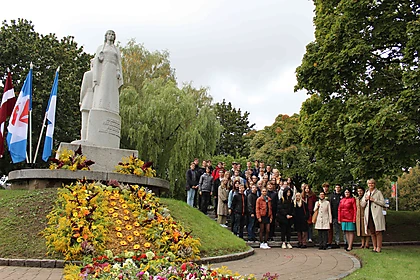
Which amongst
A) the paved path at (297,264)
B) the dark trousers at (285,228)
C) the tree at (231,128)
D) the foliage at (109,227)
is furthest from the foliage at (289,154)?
the tree at (231,128)

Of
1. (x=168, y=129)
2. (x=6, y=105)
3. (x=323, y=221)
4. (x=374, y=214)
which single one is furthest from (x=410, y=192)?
(x=6, y=105)

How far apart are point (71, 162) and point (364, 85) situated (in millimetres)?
10323

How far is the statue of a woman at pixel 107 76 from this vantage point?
42.1 ft

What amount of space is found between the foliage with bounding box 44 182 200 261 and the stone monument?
78.6 inches

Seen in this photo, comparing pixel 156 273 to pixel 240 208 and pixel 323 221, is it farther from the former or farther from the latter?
pixel 323 221

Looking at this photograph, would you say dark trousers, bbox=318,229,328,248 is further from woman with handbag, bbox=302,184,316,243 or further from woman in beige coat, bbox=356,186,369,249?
woman with handbag, bbox=302,184,316,243

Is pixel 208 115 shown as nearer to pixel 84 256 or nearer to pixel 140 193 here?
pixel 140 193

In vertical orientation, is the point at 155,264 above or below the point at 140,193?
below

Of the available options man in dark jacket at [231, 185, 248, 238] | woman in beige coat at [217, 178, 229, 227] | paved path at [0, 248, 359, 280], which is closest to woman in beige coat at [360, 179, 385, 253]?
paved path at [0, 248, 359, 280]

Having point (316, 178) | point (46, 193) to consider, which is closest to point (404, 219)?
point (316, 178)

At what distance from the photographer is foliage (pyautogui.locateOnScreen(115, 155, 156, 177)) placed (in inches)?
466

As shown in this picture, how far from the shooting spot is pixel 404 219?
64.3 feet

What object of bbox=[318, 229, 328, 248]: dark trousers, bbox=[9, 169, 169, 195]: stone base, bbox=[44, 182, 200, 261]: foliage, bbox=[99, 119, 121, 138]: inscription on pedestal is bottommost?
bbox=[318, 229, 328, 248]: dark trousers

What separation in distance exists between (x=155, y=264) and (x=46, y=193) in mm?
5421
